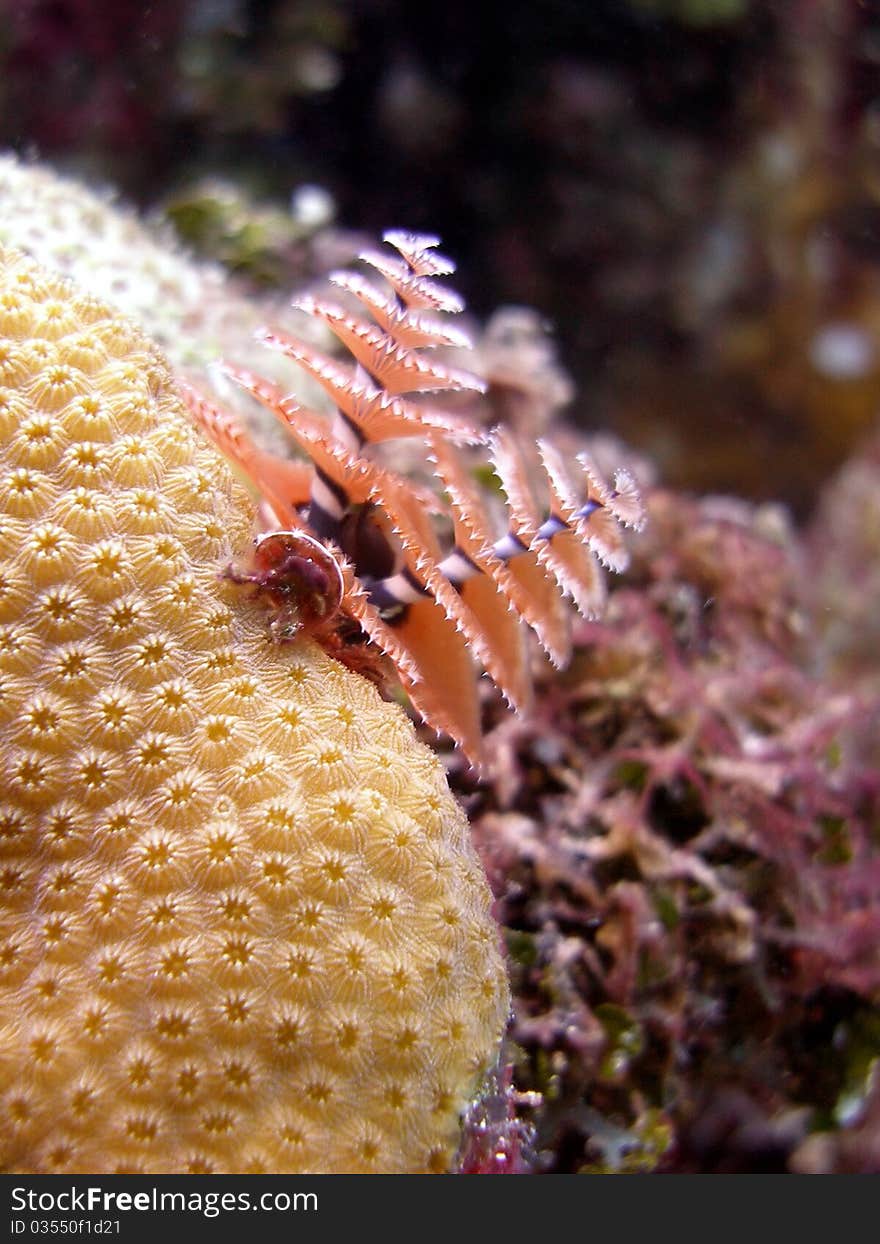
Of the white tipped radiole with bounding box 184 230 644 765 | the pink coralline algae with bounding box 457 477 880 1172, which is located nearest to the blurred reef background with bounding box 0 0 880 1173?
the pink coralline algae with bounding box 457 477 880 1172

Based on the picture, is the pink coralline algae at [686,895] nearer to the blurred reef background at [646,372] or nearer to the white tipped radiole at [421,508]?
the blurred reef background at [646,372]

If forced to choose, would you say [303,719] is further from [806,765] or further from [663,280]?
[663,280]

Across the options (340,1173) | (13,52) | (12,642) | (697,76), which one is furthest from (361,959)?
(697,76)

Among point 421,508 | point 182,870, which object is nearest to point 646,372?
point 421,508

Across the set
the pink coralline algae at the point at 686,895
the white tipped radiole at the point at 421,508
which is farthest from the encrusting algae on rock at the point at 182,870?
the pink coralline algae at the point at 686,895

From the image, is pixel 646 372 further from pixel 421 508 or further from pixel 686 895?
pixel 421 508
